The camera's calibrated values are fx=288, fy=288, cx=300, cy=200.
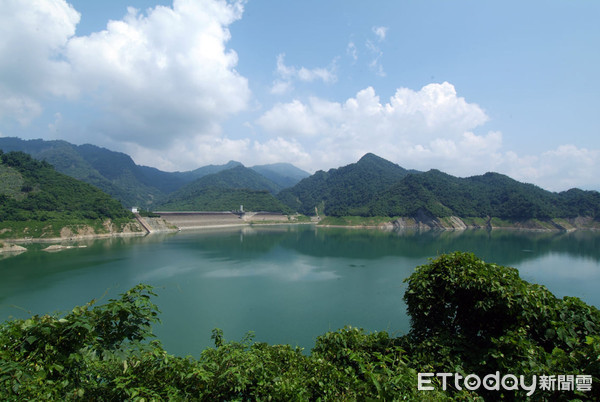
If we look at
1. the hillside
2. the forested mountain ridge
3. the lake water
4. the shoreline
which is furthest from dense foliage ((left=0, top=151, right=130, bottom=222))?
the forested mountain ridge

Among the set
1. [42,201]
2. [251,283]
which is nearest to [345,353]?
[251,283]

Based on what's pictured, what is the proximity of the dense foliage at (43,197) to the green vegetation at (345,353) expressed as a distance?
5644 centimetres

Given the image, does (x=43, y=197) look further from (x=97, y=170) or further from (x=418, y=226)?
(x=97, y=170)

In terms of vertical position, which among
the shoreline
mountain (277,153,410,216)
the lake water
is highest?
mountain (277,153,410,216)

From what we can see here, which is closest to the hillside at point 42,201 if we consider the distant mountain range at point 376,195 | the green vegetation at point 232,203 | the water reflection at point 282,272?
the water reflection at point 282,272

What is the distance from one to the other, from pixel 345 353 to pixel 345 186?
469ft

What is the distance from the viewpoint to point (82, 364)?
9.16 feet

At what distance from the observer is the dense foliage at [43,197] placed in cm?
4522

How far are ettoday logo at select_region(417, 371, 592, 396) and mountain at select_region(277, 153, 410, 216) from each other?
112 m

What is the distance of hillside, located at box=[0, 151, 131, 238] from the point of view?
142 feet

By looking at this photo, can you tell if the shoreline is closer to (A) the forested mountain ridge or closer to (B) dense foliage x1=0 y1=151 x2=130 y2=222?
(A) the forested mountain ridge

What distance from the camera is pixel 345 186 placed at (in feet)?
476

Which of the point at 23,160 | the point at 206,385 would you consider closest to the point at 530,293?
the point at 206,385

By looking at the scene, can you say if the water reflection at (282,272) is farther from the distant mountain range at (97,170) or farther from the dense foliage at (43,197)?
the distant mountain range at (97,170)
